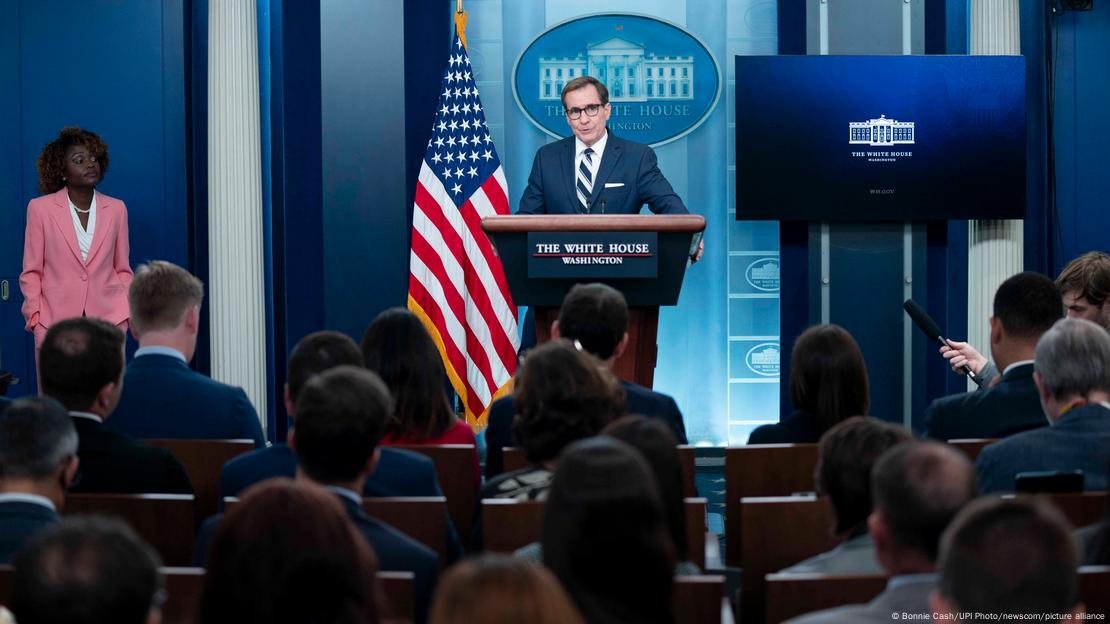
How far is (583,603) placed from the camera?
6.10 feet

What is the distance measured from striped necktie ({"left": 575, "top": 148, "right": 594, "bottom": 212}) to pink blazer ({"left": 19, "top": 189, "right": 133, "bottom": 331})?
2859 millimetres

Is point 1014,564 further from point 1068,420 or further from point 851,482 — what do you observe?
point 1068,420

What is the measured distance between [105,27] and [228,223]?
A: 146cm

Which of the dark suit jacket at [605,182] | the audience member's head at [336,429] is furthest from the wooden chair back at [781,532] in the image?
the dark suit jacket at [605,182]

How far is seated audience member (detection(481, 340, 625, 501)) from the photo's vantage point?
10.3 feet

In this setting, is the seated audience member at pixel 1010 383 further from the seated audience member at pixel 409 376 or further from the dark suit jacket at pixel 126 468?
the dark suit jacket at pixel 126 468

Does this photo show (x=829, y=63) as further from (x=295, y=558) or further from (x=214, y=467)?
(x=295, y=558)

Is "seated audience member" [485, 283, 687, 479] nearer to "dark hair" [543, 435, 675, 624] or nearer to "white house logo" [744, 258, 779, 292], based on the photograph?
"dark hair" [543, 435, 675, 624]

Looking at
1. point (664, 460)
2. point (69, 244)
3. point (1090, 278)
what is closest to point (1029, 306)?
point (1090, 278)

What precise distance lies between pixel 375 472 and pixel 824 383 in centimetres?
139

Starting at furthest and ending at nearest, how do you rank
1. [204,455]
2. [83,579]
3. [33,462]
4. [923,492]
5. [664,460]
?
[204,455], [33,462], [664,460], [923,492], [83,579]

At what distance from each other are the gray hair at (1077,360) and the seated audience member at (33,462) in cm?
244

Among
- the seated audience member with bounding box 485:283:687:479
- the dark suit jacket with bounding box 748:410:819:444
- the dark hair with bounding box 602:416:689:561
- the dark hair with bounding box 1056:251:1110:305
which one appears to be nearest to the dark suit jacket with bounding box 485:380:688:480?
the seated audience member with bounding box 485:283:687:479

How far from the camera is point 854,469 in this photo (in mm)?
2553
